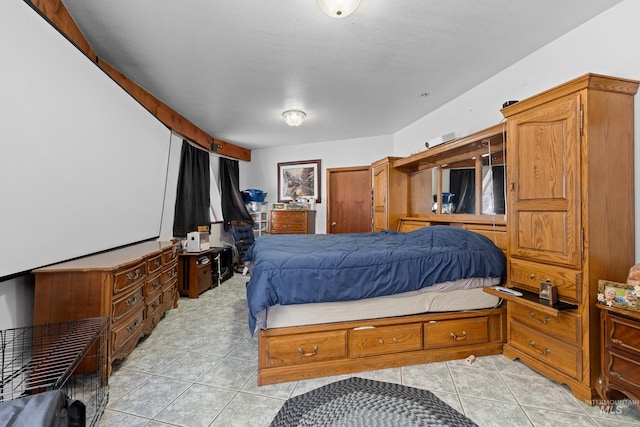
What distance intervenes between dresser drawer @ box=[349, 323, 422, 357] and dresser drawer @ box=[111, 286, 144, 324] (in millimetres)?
1651

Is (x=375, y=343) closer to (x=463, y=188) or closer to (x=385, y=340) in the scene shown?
(x=385, y=340)

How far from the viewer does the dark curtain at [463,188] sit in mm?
2916

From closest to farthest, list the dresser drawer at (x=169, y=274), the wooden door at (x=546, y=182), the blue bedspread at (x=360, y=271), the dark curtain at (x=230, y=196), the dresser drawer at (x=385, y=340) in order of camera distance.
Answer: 1. the wooden door at (x=546, y=182)
2. the blue bedspread at (x=360, y=271)
3. the dresser drawer at (x=385, y=340)
4. the dresser drawer at (x=169, y=274)
5. the dark curtain at (x=230, y=196)

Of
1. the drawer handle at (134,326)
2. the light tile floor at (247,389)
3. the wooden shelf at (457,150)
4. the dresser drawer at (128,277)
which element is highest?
the wooden shelf at (457,150)

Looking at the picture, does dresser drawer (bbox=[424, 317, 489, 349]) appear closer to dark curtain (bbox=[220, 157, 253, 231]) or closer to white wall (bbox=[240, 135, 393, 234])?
white wall (bbox=[240, 135, 393, 234])

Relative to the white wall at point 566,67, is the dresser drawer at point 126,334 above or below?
below

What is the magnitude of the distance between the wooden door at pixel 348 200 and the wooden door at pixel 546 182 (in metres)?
3.17

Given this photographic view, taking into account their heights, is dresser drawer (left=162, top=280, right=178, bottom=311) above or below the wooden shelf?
below

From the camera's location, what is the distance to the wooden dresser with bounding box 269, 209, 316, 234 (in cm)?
503

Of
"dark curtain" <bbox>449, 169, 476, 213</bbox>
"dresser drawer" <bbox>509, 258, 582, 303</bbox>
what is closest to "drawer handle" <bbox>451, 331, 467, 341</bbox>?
"dresser drawer" <bbox>509, 258, 582, 303</bbox>

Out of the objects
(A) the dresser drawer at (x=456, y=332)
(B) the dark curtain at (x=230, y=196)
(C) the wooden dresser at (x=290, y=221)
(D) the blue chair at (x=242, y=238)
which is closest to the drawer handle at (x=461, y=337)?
(A) the dresser drawer at (x=456, y=332)

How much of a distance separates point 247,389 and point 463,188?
284 cm

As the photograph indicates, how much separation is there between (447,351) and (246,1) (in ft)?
9.46

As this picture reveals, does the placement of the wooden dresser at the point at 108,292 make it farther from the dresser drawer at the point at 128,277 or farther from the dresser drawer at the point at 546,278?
the dresser drawer at the point at 546,278
